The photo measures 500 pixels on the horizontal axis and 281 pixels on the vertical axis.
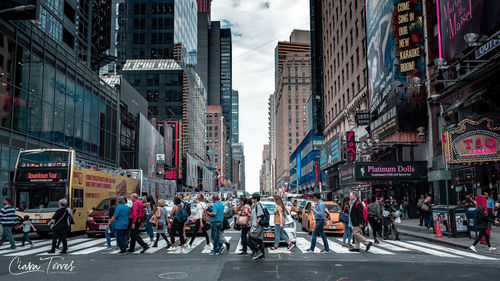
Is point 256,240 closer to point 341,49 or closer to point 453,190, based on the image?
point 453,190

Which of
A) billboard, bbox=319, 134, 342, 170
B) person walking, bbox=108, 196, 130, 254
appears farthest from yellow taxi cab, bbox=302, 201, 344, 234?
billboard, bbox=319, 134, 342, 170

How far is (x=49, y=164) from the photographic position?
59.6 ft

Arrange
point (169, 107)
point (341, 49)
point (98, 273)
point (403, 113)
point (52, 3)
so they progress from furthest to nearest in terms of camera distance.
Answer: point (169, 107) → point (341, 49) → point (52, 3) → point (403, 113) → point (98, 273)

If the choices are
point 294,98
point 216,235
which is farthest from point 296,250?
point 294,98

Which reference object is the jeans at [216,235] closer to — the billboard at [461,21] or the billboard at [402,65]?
the billboard at [461,21]

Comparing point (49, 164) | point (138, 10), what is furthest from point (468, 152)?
point (138, 10)

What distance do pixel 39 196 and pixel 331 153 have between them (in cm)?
3984

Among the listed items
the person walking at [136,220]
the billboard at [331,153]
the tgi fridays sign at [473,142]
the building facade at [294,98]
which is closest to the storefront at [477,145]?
the tgi fridays sign at [473,142]

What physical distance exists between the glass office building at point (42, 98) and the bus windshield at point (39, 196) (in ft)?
23.0

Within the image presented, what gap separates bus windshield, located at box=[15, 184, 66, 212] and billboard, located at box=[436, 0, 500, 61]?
1983 centimetres

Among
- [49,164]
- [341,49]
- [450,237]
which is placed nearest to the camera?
[450,237]

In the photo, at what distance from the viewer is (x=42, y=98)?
91.8ft

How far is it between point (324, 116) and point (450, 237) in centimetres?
4947

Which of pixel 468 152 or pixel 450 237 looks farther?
pixel 468 152
